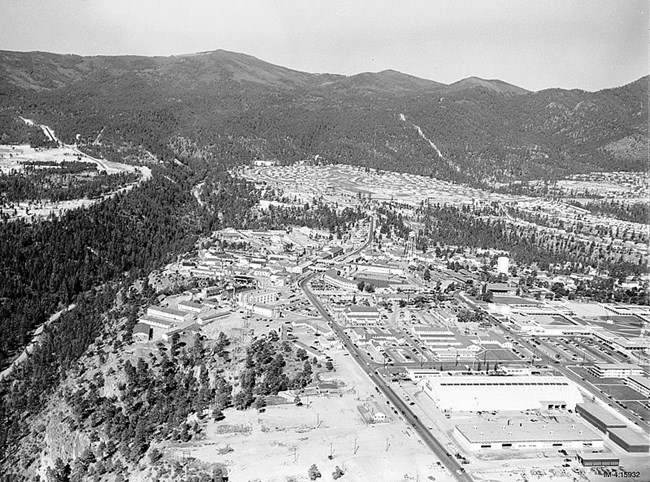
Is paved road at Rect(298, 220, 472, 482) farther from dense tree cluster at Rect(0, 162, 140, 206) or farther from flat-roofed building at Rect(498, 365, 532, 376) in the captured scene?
dense tree cluster at Rect(0, 162, 140, 206)

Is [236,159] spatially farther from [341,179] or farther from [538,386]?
[538,386]

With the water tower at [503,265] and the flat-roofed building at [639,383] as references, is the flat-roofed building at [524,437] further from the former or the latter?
the water tower at [503,265]

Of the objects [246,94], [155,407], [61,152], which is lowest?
[155,407]

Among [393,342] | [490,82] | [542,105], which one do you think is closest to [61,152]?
[393,342]

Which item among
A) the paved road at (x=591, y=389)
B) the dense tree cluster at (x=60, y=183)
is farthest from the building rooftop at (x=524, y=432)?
the dense tree cluster at (x=60, y=183)

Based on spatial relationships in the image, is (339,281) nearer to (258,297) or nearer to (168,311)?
(258,297)

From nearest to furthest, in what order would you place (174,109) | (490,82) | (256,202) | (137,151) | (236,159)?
1. (256,202)
2. (137,151)
3. (236,159)
4. (174,109)
5. (490,82)
